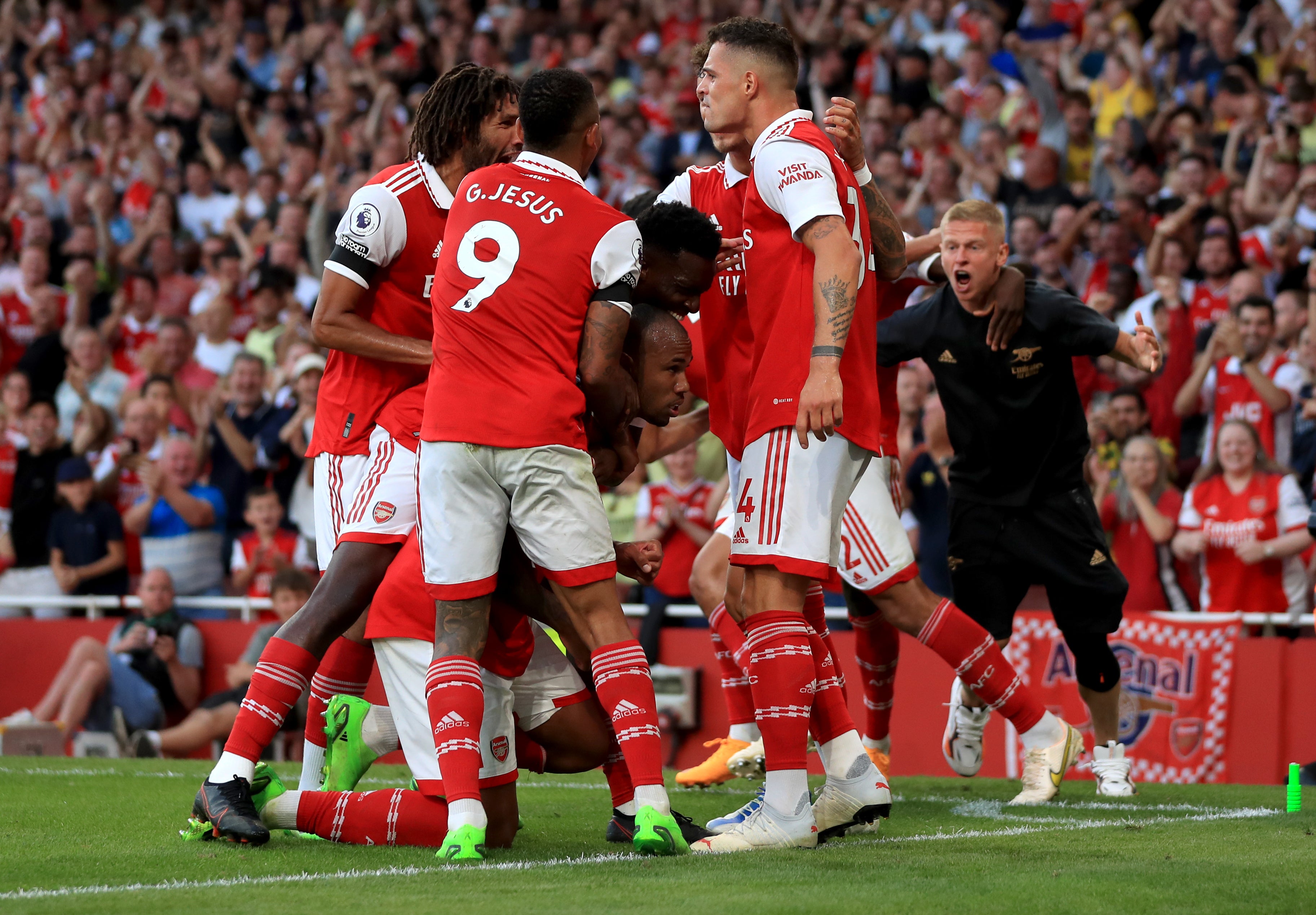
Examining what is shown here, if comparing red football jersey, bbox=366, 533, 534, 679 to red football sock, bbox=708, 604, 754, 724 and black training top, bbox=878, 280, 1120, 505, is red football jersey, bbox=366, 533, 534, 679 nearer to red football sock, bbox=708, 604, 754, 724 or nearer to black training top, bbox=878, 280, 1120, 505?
red football sock, bbox=708, 604, 754, 724

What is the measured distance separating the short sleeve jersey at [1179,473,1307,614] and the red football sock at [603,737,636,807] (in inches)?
209

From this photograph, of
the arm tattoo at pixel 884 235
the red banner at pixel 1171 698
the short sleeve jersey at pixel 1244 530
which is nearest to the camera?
the arm tattoo at pixel 884 235

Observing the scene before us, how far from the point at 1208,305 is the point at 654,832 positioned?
7574mm

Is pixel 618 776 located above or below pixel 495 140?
below

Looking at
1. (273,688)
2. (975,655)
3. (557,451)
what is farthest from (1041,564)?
(273,688)

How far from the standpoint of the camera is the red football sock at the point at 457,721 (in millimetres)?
4504

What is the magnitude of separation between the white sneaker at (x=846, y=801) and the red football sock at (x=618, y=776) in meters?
0.63

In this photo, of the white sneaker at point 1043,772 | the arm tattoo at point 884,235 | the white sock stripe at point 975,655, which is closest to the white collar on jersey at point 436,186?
the arm tattoo at point 884,235

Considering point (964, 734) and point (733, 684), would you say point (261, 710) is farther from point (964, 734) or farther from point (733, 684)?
point (964, 734)

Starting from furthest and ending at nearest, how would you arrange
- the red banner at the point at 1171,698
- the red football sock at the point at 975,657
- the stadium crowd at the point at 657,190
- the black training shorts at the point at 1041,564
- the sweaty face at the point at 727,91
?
the stadium crowd at the point at 657,190 → the red banner at the point at 1171,698 → the black training shorts at the point at 1041,564 → the red football sock at the point at 975,657 → the sweaty face at the point at 727,91

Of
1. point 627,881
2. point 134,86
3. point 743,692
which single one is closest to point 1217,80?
point 743,692

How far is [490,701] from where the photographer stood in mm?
4879

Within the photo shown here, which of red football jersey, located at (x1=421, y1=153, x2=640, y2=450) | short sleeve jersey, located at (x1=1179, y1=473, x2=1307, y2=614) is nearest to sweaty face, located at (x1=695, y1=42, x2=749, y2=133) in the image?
red football jersey, located at (x1=421, y1=153, x2=640, y2=450)

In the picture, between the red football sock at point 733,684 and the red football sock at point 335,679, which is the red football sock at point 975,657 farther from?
the red football sock at point 335,679
